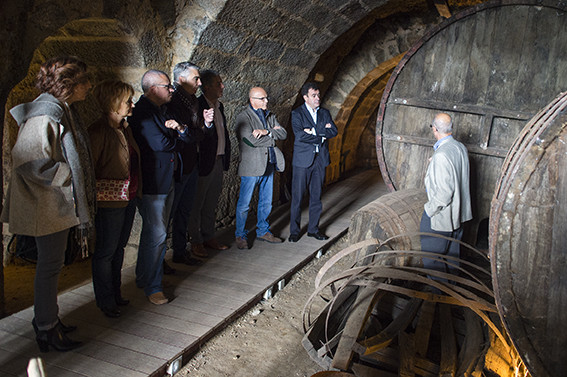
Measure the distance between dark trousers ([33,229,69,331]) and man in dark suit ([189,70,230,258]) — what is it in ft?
5.00

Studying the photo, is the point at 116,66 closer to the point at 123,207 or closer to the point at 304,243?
the point at 123,207

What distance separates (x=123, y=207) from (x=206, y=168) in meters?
1.15

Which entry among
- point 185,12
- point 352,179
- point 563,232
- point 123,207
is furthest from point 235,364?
point 352,179

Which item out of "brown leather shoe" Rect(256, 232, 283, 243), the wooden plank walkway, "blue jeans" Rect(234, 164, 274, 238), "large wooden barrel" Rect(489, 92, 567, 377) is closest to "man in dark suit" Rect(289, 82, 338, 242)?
"brown leather shoe" Rect(256, 232, 283, 243)

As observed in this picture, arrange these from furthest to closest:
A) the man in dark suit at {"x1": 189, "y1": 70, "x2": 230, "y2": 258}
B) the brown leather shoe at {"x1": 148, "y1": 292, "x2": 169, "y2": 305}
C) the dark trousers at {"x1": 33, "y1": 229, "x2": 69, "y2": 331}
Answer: the man in dark suit at {"x1": 189, "y1": 70, "x2": 230, "y2": 258} → the brown leather shoe at {"x1": 148, "y1": 292, "x2": 169, "y2": 305} → the dark trousers at {"x1": 33, "y1": 229, "x2": 69, "y2": 331}

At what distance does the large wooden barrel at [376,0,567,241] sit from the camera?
144 inches

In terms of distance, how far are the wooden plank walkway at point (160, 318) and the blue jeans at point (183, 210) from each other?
0.59 feet

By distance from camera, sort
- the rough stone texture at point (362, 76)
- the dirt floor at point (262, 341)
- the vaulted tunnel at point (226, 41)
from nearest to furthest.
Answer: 1. the dirt floor at point (262, 341)
2. the vaulted tunnel at point (226, 41)
3. the rough stone texture at point (362, 76)

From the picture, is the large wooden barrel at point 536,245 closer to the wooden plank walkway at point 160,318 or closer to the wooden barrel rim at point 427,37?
the wooden plank walkway at point 160,318

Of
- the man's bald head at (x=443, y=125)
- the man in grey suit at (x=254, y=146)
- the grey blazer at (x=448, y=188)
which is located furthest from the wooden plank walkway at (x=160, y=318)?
the man's bald head at (x=443, y=125)

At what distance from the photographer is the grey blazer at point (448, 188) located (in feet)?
11.0

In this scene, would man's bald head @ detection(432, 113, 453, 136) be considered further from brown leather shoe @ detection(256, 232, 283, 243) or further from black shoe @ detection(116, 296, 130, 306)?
black shoe @ detection(116, 296, 130, 306)

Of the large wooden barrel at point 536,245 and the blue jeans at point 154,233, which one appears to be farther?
the blue jeans at point 154,233

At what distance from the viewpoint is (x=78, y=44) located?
A: 3791mm
